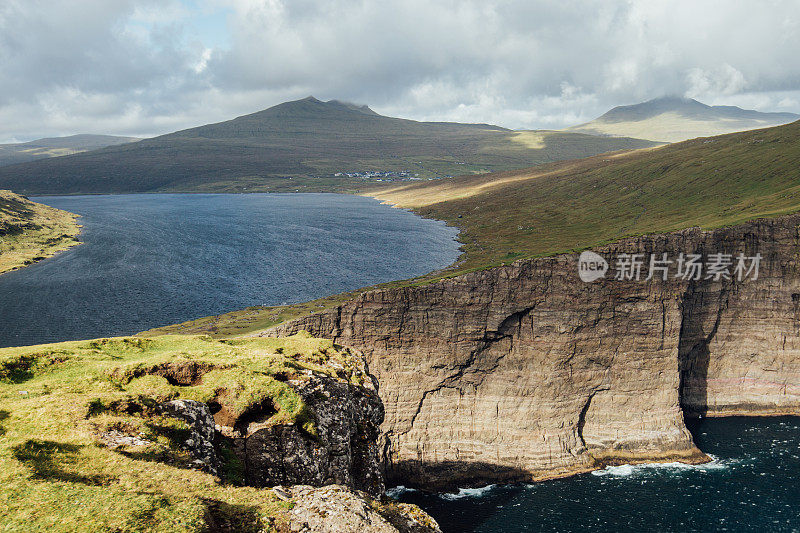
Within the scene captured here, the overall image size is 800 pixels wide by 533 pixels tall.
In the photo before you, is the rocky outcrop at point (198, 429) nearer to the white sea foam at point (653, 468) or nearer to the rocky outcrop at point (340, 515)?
Result: the rocky outcrop at point (340, 515)

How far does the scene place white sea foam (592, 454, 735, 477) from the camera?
6081 centimetres

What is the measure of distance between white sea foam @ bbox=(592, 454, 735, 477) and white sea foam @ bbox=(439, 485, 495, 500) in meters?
15.3

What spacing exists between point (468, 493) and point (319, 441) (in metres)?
41.7

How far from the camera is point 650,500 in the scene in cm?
5550

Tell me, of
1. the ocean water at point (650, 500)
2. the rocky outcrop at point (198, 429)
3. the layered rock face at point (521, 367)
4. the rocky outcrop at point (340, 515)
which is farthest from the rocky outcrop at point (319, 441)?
the layered rock face at point (521, 367)

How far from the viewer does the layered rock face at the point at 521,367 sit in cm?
6241

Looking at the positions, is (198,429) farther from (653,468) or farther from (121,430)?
(653,468)

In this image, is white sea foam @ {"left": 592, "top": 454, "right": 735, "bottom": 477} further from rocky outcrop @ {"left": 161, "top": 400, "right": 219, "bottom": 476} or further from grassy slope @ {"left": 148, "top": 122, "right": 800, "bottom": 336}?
grassy slope @ {"left": 148, "top": 122, "right": 800, "bottom": 336}

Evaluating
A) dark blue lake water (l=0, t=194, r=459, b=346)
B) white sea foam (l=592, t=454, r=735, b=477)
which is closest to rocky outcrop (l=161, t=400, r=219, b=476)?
white sea foam (l=592, t=454, r=735, b=477)

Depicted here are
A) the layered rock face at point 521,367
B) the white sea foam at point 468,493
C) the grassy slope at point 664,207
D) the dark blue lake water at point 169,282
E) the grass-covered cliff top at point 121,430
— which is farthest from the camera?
the dark blue lake water at point 169,282

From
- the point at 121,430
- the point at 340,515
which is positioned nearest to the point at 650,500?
the point at 340,515

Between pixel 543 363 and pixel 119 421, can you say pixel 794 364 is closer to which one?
pixel 543 363

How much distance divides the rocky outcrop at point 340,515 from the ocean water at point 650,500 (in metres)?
38.9

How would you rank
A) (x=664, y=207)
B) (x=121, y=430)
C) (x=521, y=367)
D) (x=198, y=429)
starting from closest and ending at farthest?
(x=121, y=430), (x=198, y=429), (x=521, y=367), (x=664, y=207)
